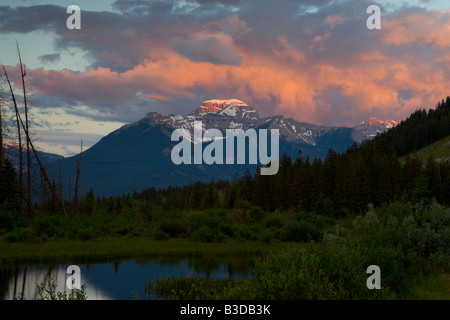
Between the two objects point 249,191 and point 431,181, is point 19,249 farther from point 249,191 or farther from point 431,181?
point 431,181

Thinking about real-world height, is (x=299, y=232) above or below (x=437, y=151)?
below

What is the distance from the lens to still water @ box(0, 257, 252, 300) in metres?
19.7

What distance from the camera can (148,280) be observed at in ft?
75.0

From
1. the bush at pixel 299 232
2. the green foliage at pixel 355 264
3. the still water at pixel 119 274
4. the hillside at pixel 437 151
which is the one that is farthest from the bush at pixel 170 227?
the hillside at pixel 437 151

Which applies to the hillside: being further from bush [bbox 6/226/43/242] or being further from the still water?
bush [bbox 6/226/43/242]

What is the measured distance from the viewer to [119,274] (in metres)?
24.4

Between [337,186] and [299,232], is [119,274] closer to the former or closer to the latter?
[299,232]

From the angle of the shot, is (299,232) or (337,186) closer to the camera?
(299,232)

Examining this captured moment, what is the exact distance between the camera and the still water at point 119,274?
1970 centimetres

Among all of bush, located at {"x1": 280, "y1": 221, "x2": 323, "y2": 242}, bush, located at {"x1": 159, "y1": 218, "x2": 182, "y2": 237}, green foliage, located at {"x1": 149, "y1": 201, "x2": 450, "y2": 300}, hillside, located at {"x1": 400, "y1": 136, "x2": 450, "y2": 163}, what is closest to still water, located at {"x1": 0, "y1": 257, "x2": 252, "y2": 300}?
green foliage, located at {"x1": 149, "y1": 201, "x2": 450, "y2": 300}

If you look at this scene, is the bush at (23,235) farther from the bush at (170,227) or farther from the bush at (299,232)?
the bush at (299,232)

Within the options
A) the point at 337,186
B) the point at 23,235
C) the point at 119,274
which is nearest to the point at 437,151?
the point at 337,186

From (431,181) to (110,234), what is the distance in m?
93.3
